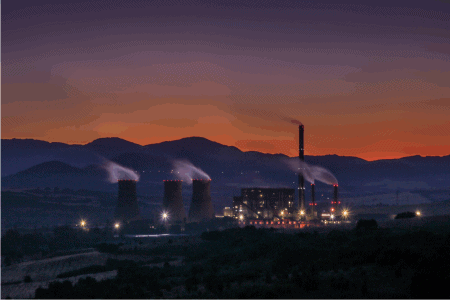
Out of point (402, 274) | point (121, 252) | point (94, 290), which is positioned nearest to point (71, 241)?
point (121, 252)

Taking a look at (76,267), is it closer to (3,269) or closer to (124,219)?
(3,269)

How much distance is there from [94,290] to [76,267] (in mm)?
20482

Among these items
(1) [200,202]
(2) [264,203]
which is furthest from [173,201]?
(2) [264,203]

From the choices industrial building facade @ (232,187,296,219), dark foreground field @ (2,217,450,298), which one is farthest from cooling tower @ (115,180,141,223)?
dark foreground field @ (2,217,450,298)

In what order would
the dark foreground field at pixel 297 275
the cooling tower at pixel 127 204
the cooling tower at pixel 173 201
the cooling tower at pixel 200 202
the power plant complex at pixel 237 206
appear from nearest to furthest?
the dark foreground field at pixel 297 275, the cooling tower at pixel 127 204, the power plant complex at pixel 237 206, the cooling tower at pixel 173 201, the cooling tower at pixel 200 202

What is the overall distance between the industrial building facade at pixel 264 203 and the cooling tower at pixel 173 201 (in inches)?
432

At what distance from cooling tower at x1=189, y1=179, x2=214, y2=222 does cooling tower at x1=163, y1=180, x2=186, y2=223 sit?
1766 mm

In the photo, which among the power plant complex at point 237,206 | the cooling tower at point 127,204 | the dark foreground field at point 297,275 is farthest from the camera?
the power plant complex at point 237,206

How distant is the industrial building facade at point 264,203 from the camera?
86.2 meters

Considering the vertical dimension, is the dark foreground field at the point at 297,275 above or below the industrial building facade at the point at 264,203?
below

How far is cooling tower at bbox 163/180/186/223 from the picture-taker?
79.2m

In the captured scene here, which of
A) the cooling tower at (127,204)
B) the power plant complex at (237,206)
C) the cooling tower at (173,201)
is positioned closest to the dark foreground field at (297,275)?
the cooling tower at (127,204)

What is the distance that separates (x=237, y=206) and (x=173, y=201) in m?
12.9

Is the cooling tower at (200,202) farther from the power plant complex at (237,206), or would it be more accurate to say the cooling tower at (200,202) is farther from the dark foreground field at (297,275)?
the dark foreground field at (297,275)
